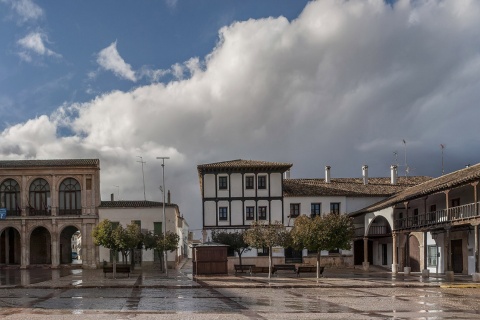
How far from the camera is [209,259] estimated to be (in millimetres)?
42031

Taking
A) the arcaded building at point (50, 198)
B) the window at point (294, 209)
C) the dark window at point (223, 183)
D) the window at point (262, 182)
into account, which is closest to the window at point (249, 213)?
the window at point (262, 182)

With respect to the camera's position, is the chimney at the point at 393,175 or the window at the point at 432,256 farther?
the chimney at the point at 393,175

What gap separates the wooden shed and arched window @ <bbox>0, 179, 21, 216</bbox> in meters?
28.3

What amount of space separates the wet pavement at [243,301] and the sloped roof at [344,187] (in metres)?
25.4

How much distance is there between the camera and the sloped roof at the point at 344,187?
59250mm

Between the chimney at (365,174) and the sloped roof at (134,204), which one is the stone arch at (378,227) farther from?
the sloped roof at (134,204)

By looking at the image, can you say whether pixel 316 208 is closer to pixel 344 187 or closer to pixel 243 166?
pixel 344 187

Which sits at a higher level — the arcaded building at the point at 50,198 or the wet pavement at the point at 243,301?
the arcaded building at the point at 50,198

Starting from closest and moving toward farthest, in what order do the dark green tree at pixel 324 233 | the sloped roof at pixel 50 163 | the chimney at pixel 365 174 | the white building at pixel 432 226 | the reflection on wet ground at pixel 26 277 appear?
the reflection on wet ground at pixel 26 277 → the white building at pixel 432 226 → the dark green tree at pixel 324 233 → the sloped roof at pixel 50 163 → the chimney at pixel 365 174

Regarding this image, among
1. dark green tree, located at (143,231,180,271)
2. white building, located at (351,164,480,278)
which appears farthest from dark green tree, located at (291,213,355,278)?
dark green tree, located at (143,231,180,271)

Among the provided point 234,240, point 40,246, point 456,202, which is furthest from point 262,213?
point 40,246

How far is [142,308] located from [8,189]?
152 feet

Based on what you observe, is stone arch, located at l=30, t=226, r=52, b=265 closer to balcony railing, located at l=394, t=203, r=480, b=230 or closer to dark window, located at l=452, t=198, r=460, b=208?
balcony railing, located at l=394, t=203, r=480, b=230

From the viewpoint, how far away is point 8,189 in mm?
62875
